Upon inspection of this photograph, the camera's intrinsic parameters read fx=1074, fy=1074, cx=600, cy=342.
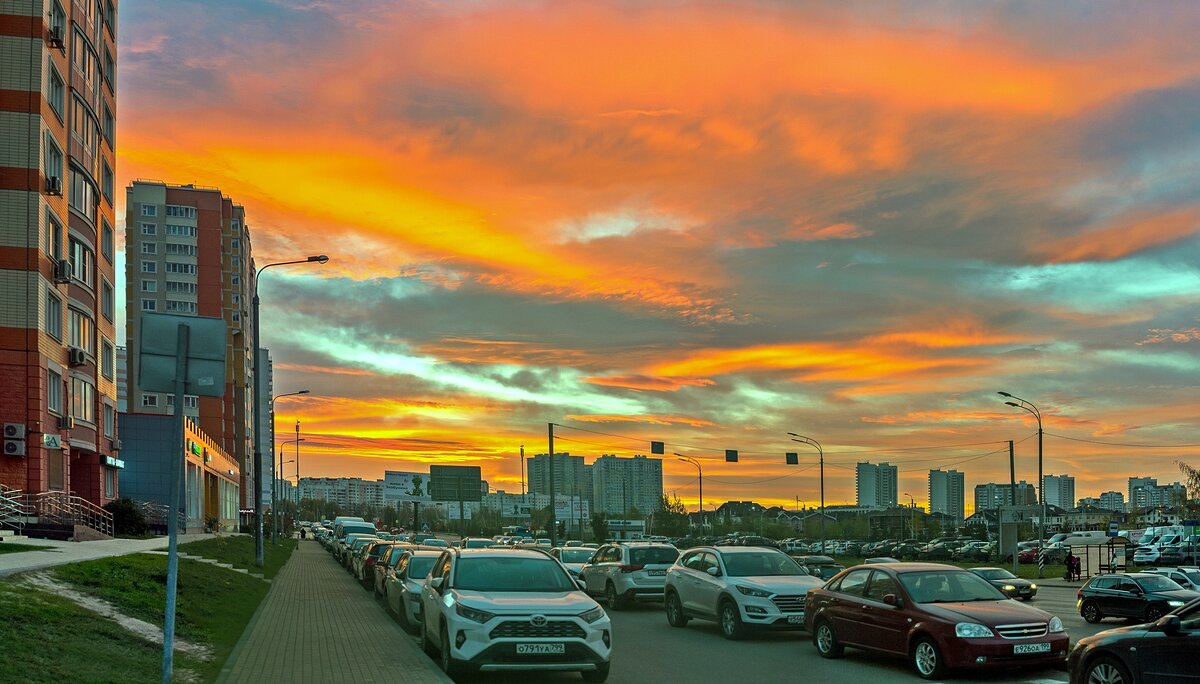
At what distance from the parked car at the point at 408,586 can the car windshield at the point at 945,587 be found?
8800 millimetres

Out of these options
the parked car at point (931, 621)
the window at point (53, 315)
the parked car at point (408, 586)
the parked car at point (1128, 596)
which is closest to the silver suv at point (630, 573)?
the parked car at point (408, 586)

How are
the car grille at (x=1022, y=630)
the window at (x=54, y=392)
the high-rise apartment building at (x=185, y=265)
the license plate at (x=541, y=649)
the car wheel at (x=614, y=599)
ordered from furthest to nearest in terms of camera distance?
the high-rise apartment building at (x=185, y=265)
the window at (x=54, y=392)
the car wheel at (x=614, y=599)
the car grille at (x=1022, y=630)
the license plate at (x=541, y=649)

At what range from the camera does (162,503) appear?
7381cm

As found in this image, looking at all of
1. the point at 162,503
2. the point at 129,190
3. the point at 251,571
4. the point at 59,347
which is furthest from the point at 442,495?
the point at 129,190

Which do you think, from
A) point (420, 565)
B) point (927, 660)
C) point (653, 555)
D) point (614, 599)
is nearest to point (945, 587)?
point (927, 660)

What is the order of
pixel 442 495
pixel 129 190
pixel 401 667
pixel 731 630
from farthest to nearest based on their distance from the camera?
pixel 129 190 → pixel 442 495 → pixel 731 630 → pixel 401 667

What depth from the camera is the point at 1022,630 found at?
13.3m

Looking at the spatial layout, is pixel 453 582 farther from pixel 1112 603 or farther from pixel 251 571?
pixel 251 571

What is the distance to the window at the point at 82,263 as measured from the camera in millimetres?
45156

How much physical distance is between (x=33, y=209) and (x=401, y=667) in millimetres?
33379

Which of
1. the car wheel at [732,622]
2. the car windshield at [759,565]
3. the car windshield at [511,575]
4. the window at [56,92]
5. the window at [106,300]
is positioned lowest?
the car wheel at [732,622]

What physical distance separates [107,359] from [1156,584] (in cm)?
4556

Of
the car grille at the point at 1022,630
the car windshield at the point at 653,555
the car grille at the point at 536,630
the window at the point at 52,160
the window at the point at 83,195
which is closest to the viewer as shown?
the car grille at the point at 536,630

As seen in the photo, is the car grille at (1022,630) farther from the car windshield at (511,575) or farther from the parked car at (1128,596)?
the parked car at (1128,596)
